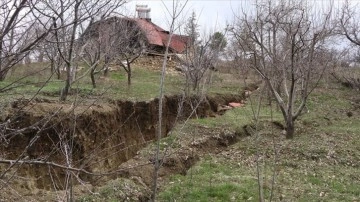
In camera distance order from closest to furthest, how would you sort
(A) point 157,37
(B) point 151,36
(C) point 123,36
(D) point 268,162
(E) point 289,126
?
(D) point 268,162
(E) point 289,126
(C) point 123,36
(B) point 151,36
(A) point 157,37

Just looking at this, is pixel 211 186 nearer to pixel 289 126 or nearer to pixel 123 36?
pixel 289 126

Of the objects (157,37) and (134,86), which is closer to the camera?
(134,86)

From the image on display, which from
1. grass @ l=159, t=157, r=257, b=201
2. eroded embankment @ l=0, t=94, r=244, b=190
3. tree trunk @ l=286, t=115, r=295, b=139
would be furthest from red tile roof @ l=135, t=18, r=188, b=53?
grass @ l=159, t=157, r=257, b=201

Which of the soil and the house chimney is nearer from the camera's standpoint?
the soil

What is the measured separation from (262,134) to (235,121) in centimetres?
240

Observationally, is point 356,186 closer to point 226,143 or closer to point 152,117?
point 226,143

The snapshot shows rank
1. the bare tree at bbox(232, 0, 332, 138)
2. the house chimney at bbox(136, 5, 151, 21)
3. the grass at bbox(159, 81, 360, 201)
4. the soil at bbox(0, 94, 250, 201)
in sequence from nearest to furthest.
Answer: the soil at bbox(0, 94, 250, 201)
the grass at bbox(159, 81, 360, 201)
the bare tree at bbox(232, 0, 332, 138)
the house chimney at bbox(136, 5, 151, 21)

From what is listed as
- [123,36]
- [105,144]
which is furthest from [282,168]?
[123,36]

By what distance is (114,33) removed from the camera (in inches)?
779

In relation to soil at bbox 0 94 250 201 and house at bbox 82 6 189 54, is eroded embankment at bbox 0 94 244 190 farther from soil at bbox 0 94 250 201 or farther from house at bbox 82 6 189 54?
house at bbox 82 6 189 54

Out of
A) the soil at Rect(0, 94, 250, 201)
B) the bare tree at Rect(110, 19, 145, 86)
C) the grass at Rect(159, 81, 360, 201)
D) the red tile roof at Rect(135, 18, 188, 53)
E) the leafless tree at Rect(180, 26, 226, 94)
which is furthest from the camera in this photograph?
the red tile roof at Rect(135, 18, 188, 53)

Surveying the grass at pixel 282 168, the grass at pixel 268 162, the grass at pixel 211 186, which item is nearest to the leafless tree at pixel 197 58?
the grass at pixel 268 162

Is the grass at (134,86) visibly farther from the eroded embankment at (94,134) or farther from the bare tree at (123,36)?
the bare tree at (123,36)

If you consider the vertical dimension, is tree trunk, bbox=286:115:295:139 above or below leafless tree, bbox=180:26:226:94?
below
